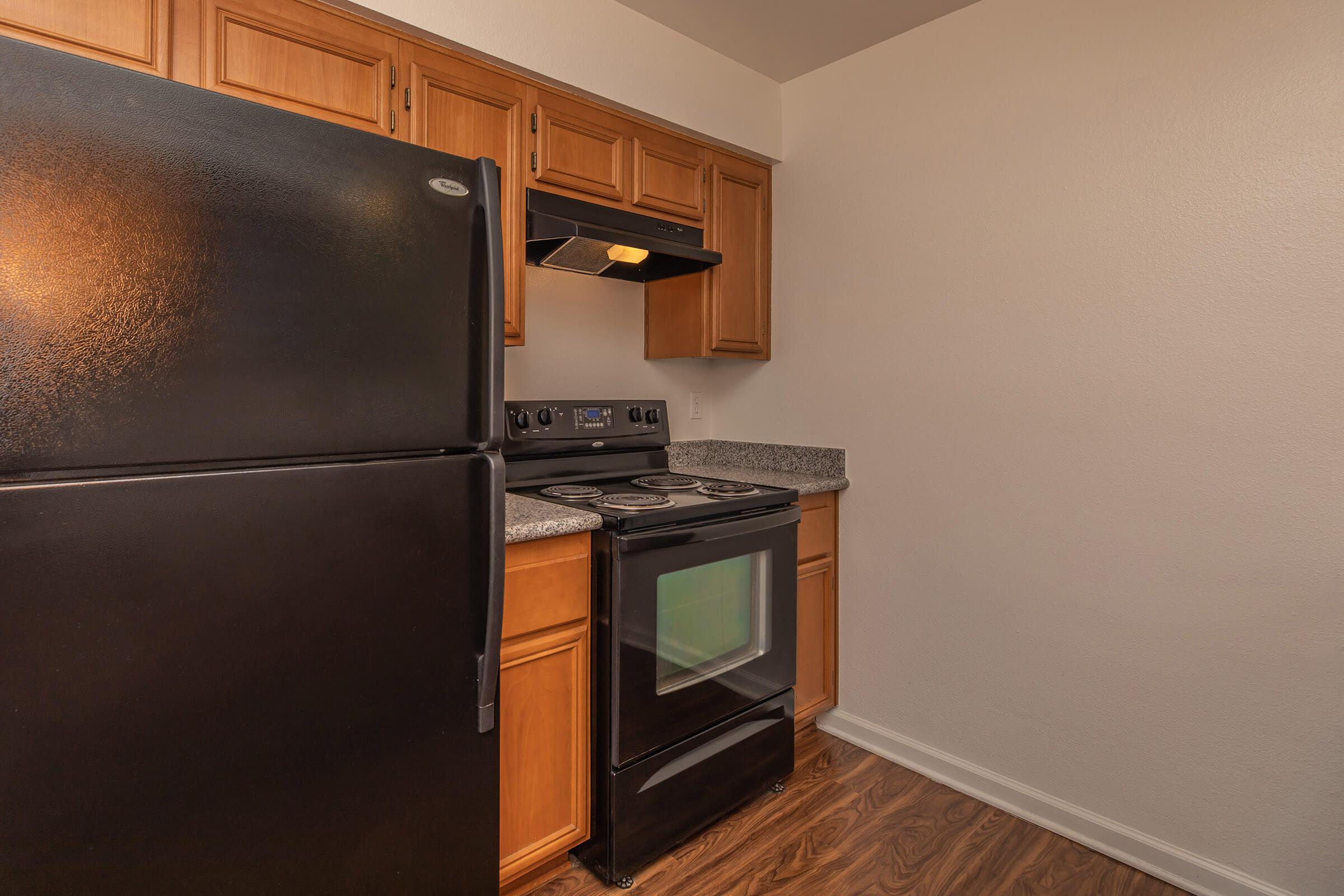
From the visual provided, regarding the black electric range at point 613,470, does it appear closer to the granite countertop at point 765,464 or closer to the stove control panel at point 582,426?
the stove control panel at point 582,426

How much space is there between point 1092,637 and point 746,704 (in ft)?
3.20

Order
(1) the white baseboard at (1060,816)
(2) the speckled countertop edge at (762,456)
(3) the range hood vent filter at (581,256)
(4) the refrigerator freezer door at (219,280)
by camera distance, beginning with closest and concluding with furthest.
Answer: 1. (4) the refrigerator freezer door at (219,280)
2. (1) the white baseboard at (1060,816)
3. (3) the range hood vent filter at (581,256)
4. (2) the speckled countertop edge at (762,456)

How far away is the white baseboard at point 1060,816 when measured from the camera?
5.48 ft

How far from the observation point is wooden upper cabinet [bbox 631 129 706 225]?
2234mm

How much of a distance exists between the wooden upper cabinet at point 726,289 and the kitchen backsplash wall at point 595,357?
102mm

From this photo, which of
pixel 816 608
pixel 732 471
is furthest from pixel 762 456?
pixel 816 608

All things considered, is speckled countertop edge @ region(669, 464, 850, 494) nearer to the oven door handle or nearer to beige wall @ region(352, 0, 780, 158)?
the oven door handle

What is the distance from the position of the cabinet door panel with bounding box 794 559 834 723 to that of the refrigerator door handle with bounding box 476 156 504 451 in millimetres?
1407

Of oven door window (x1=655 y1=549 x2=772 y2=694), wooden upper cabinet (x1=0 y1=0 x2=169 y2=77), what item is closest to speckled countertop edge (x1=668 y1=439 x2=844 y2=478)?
oven door window (x1=655 y1=549 x2=772 y2=694)

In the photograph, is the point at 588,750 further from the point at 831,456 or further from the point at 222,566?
the point at 831,456

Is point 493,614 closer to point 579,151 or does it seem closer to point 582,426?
point 582,426

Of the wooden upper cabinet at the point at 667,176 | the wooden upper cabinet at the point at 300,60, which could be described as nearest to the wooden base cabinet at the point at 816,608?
the wooden upper cabinet at the point at 667,176

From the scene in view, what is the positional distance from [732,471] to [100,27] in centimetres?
211

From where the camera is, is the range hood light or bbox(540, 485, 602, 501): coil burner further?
the range hood light
